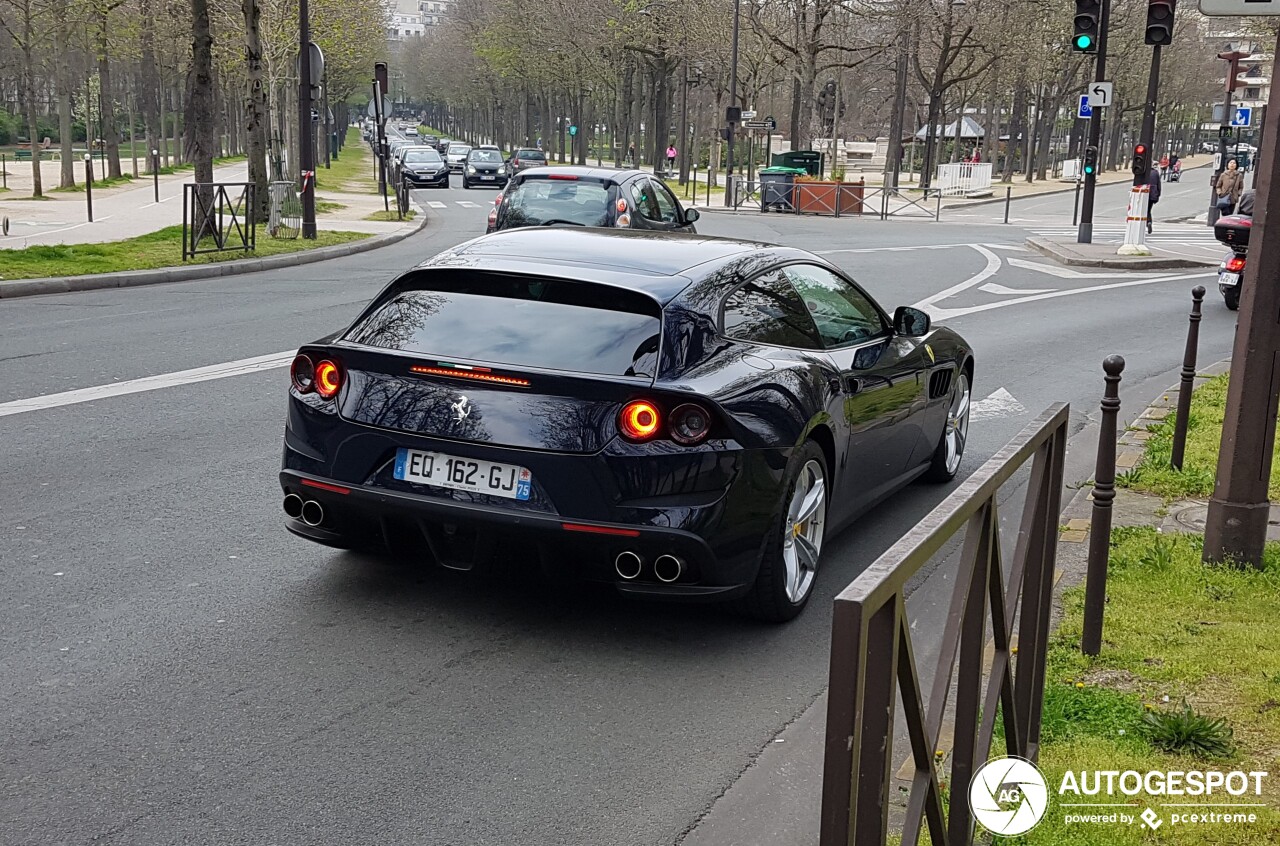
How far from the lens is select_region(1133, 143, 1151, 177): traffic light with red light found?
26.5 metres

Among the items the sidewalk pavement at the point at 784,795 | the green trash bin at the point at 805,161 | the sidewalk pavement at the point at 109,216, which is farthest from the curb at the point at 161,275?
the green trash bin at the point at 805,161

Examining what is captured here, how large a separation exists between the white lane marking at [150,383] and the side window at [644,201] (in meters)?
5.59

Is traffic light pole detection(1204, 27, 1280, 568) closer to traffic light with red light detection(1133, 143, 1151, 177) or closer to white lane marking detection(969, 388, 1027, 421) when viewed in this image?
white lane marking detection(969, 388, 1027, 421)

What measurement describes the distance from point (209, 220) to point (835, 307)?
1554cm

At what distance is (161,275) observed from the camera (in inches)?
706

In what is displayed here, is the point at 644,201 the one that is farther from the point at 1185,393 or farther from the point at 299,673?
the point at 299,673

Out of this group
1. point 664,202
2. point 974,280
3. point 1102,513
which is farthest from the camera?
point 974,280

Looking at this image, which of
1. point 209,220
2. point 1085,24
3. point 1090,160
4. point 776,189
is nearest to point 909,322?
point 209,220

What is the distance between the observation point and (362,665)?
193 inches

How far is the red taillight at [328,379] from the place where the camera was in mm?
5429

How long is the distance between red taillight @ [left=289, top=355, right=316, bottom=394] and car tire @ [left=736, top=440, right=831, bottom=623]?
6.35 feet

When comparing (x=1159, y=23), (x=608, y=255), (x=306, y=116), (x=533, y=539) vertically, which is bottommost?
(x=533, y=539)

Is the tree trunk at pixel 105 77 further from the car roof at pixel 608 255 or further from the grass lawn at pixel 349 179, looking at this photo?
the car roof at pixel 608 255

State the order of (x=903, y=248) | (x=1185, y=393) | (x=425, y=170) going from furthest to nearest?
(x=425, y=170)
(x=903, y=248)
(x=1185, y=393)
